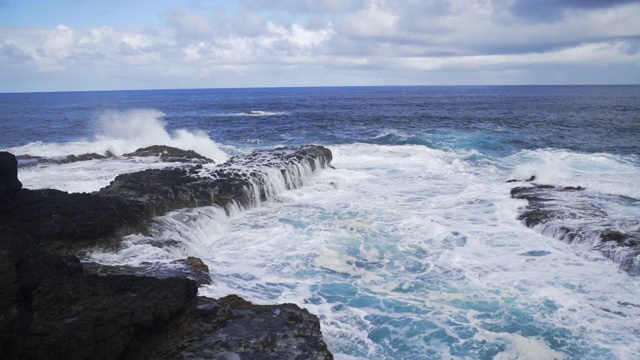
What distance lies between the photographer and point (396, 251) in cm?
1326

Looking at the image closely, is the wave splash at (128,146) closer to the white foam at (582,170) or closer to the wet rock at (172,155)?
the wet rock at (172,155)

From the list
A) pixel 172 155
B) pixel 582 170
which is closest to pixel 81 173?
pixel 172 155

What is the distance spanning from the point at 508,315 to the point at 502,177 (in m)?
15.4

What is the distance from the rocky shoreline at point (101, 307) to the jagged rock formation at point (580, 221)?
9.20 meters

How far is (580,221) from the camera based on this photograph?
14.9 metres

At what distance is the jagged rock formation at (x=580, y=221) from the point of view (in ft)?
41.8

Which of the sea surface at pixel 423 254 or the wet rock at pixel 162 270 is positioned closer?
the sea surface at pixel 423 254

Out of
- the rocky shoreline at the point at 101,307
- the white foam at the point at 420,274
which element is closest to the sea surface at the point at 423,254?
the white foam at the point at 420,274

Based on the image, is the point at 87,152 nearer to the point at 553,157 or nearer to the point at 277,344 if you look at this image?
the point at 277,344

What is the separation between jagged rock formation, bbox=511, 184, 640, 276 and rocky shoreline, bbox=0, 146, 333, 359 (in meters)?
9.20

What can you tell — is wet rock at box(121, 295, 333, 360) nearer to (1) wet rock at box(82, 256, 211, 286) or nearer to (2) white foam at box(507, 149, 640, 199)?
(1) wet rock at box(82, 256, 211, 286)

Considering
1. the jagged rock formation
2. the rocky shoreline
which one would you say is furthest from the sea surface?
the rocky shoreline

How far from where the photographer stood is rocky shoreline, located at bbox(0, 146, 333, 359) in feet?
16.6

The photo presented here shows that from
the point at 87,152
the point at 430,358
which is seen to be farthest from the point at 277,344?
the point at 87,152
